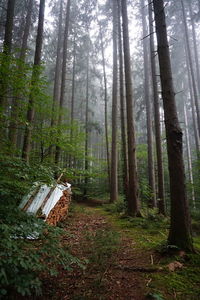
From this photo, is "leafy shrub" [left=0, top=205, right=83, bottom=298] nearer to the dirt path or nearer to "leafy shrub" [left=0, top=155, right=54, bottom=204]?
the dirt path

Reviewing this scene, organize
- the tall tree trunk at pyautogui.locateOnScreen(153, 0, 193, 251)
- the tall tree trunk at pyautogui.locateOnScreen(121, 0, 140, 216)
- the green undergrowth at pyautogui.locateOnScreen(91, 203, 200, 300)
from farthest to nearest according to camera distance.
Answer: the tall tree trunk at pyautogui.locateOnScreen(121, 0, 140, 216)
the tall tree trunk at pyautogui.locateOnScreen(153, 0, 193, 251)
the green undergrowth at pyautogui.locateOnScreen(91, 203, 200, 300)

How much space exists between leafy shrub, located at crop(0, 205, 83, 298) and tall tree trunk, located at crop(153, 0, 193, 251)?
2.06 m

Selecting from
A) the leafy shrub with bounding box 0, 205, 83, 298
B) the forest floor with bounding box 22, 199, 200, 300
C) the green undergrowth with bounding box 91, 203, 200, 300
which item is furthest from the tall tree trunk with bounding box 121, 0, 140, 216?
the leafy shrub with bounding box 0, 205, 83, 298

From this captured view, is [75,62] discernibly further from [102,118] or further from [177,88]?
[102,118]

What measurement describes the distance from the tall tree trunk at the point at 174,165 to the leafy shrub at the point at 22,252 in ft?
6.76

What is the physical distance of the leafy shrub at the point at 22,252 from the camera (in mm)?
1566

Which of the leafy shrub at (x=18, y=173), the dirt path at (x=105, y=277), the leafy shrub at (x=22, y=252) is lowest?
the dirt path at (x=105, y=277)

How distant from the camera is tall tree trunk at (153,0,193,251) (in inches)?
121

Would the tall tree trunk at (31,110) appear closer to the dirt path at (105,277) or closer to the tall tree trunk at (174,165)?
the dirt path at (105,277)

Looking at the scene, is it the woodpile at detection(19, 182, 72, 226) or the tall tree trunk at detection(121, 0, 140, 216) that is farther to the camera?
the tall tree trunk at detection(121, 0, 140, 216)

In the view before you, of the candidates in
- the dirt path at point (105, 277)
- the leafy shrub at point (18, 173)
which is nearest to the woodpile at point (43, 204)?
the leafy shrub at point (18, 173)

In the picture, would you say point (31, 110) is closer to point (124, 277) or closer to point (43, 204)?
point (43, 204)

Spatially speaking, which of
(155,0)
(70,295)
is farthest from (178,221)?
(155,0)

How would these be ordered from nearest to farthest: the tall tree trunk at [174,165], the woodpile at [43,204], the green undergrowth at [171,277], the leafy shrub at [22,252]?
the leafy shrub at [22,252]
the green undergrowth at [171,277]
the tall tree trunk at [174,165]
the woodpile at [43,204]
